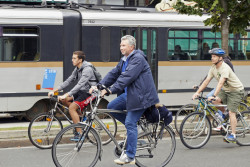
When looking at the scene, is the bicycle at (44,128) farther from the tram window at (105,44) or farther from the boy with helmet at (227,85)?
the tram window at (105,44)

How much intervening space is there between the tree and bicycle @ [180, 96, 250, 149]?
12.2ft

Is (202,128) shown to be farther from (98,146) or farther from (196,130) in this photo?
(98,146)

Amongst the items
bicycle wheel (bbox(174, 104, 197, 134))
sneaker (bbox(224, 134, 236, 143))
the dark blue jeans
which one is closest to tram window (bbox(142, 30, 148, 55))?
bicycle wheel (bbox(174, 104, 197, 134))

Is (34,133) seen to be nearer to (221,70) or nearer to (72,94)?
(72,94)

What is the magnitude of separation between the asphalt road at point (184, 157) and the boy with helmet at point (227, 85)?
1.16 feet

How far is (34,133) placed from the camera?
8.68m

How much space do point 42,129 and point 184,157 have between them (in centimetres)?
241

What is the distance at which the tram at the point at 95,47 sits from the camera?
1262 centimetres

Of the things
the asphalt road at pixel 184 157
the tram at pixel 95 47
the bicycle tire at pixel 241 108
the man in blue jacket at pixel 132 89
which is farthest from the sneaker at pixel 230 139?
the tram at pixel 95 47

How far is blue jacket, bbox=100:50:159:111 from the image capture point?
6.54m

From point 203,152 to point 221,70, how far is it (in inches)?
54.4

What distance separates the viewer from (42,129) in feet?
28.6

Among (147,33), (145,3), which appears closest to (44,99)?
(147,33)

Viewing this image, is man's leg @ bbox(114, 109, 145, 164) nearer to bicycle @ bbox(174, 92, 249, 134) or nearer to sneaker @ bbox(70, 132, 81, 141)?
sneaker @ bbox(70, 132, 81, 141)
